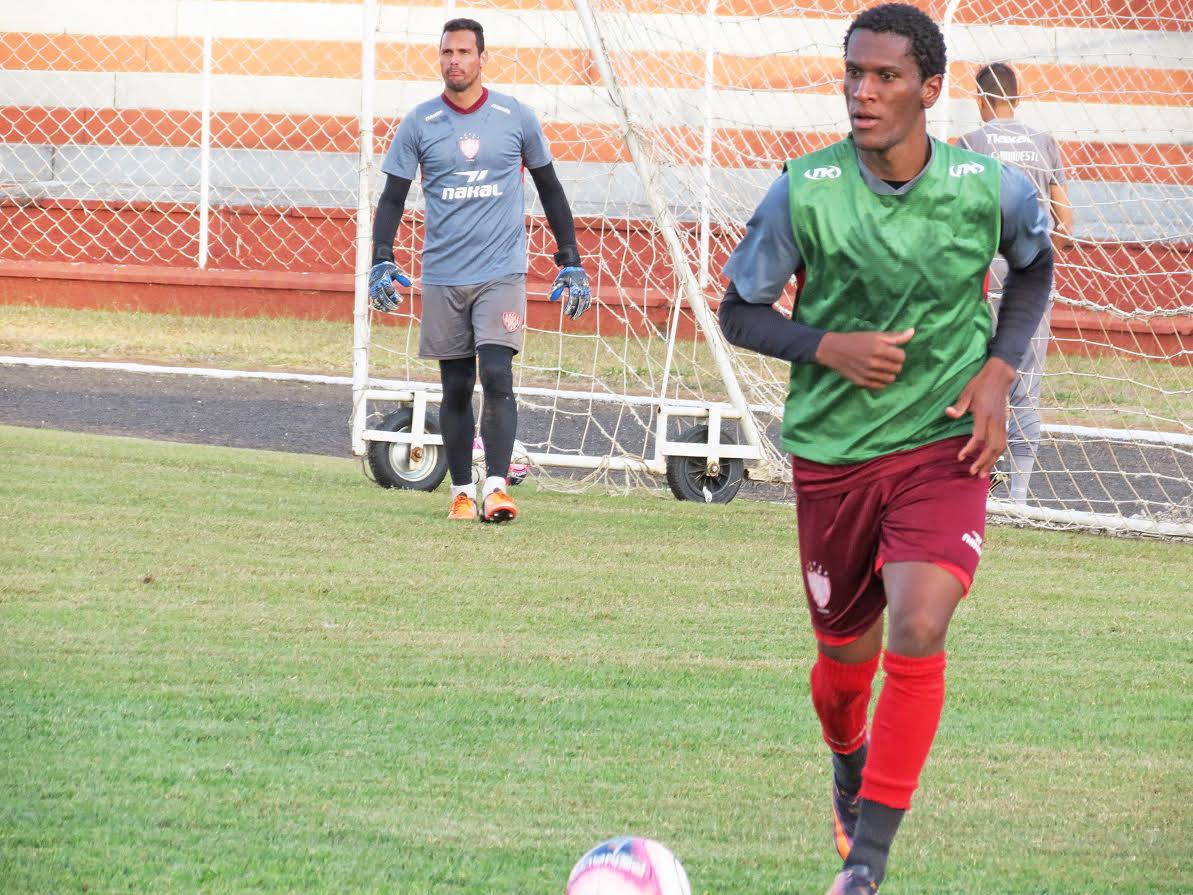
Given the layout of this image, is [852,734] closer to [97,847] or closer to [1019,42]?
[97,847]

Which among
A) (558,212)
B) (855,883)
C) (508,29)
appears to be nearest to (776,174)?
(558,212)

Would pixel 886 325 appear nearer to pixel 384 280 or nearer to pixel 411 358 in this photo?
pixel 384 280

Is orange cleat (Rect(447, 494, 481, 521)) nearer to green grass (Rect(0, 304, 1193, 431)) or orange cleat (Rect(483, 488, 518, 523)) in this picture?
orange cleat (Rect(483, 488, 518, 523))

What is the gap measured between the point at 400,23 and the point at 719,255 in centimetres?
547

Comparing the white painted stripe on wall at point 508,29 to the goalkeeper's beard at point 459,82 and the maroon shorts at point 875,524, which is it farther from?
the maroon shorts at point 875,524

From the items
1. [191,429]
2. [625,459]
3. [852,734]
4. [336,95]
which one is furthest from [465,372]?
[336,95]

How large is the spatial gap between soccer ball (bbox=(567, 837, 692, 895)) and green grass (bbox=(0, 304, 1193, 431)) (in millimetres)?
6404

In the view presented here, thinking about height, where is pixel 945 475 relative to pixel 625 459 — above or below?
above

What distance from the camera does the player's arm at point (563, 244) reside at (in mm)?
8219

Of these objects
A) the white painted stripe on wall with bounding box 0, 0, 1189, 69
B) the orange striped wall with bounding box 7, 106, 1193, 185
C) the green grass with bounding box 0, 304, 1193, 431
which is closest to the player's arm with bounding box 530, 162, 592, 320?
the green grass with bounding box 0, 304, 1193, 431

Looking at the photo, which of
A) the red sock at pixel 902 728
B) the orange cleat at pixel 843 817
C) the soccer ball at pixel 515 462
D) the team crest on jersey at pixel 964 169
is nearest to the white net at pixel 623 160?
the soccer ball at pixel 515 462

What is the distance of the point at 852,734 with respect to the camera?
13.1 ft

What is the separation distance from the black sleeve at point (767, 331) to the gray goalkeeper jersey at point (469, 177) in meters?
4.33

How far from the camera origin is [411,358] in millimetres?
10570
